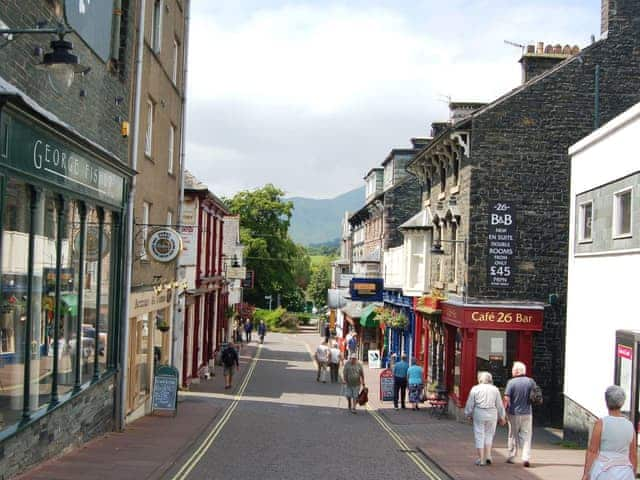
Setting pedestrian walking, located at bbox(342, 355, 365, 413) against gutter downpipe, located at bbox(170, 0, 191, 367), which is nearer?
pedestrian walking, located at bbox(342, 355, 365, 413)

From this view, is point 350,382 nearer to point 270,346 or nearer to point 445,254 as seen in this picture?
point 445,254

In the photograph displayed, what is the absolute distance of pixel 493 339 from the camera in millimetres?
23422

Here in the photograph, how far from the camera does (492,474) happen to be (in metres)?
13.2

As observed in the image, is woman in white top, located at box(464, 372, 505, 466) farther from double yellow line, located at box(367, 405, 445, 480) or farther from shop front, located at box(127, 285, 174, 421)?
shop front, located at box(127, 285, 174, 421)

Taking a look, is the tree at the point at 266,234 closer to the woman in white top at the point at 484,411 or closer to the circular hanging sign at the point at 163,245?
the circular hanging sign at the point at 163,245

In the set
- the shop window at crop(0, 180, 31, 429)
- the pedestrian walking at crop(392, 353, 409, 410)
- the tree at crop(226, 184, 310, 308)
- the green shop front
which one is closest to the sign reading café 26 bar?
the green shop front

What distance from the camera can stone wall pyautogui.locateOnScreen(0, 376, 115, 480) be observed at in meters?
9.94

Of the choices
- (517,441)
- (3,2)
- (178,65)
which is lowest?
(517,441)

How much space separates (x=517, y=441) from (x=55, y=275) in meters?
8.42

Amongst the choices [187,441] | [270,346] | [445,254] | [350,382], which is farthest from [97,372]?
[270,346]

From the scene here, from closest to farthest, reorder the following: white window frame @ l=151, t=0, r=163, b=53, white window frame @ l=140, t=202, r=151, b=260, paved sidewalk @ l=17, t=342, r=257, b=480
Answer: paved sidewalk @ l=17, t=342, r=257, b=480
white window frame @ l=140, t=202, r=151, b=260
white window frame @ l=151, t=0, r=163, b=53

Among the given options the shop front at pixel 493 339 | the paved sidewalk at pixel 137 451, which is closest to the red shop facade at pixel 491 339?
the shop front at pixel 493 339

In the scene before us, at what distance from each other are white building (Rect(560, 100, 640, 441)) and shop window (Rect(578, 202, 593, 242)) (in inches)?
0.8

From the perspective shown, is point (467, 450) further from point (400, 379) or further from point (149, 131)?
point (149, 131)
